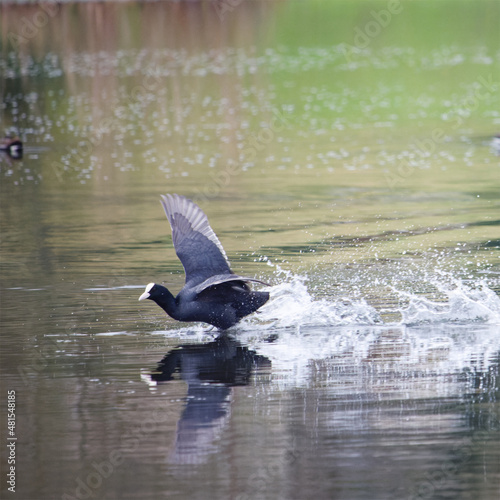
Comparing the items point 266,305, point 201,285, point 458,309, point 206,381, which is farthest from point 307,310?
point 206,381

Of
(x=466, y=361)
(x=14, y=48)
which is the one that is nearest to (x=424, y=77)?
(x=14, y=48)

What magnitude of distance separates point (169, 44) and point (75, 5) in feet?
84.9

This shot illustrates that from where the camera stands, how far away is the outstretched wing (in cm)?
1118

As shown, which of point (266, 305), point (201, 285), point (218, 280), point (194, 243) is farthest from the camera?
point (266, 305)

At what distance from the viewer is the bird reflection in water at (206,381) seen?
25.2ft

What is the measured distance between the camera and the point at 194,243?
449 inches

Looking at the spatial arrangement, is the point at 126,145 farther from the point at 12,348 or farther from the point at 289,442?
the point at 289,442

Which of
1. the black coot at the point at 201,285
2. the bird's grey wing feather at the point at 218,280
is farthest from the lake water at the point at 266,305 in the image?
the bird's grey wing feather at the point at 218,280

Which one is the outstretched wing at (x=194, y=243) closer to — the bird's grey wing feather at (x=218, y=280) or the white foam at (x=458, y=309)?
the bird's grey wing feather at (x=218, y=280)

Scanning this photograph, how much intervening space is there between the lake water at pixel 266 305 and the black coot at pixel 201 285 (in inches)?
11.9

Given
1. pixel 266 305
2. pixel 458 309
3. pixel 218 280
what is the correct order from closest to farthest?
pixel 218 280
pixel 458 309
pixel 266 305

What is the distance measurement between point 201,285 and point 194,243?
986 mm

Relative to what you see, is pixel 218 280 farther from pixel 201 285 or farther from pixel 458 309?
pixel 458 309

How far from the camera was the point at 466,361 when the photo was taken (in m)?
9.64
